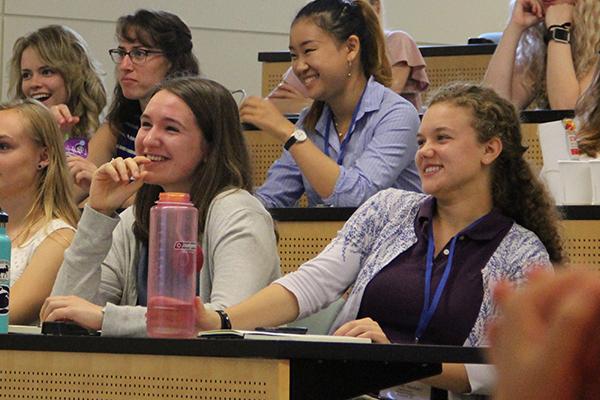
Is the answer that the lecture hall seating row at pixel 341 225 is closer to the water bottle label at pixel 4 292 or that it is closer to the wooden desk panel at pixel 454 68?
the wooden desk panel at pixel 454 68

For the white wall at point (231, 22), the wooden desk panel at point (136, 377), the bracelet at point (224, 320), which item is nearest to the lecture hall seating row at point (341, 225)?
the bracelet at point (224, 320)

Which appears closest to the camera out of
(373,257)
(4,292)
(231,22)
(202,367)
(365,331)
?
(202,367)

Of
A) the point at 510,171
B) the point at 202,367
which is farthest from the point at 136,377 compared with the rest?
the point at 510,171

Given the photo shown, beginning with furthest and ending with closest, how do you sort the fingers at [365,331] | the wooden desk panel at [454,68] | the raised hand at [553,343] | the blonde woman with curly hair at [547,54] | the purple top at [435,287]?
the wooden desk panel at [454,68]
the blonde woman with curly hair at [547,54]
the purple top at [435,287]
the fingers at [365,331]
the raised hand at [553,343]

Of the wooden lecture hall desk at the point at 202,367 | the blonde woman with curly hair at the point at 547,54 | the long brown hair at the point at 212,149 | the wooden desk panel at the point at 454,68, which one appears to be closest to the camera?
the wooden lecture hall desk at the point at 202,367

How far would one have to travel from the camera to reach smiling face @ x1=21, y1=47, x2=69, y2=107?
11.7 ft

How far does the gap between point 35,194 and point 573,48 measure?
5.51ft

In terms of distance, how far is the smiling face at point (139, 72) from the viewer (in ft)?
11.0

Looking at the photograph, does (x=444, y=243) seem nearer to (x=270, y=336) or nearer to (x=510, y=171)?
(x=510, y=171)

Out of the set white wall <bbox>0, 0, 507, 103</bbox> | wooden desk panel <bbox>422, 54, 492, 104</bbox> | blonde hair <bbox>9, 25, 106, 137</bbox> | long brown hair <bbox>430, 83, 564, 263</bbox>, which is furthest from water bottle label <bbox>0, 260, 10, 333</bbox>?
white wall <bbox>0, 0, 507, 103</bbox>

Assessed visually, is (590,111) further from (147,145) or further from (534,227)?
(147,145)

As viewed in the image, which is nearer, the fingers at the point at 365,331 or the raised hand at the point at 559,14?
the fingers at the point at 365,331

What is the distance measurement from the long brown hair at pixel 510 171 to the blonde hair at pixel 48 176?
92 centimetres

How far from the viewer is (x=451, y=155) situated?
218 centimetres
